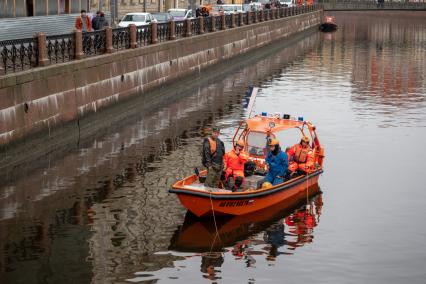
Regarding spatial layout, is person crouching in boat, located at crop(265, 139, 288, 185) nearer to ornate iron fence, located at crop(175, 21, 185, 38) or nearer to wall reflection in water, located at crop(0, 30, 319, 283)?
wall reflection in water, located at crop(0, 30, 319, 283)

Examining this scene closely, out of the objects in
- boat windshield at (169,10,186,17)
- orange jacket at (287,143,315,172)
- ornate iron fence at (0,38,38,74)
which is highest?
boat windshield at (169,10,186,17)

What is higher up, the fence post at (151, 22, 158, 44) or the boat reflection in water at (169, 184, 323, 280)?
the fence post at (151, 22, 158, 44)

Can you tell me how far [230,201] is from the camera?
19.6 metres

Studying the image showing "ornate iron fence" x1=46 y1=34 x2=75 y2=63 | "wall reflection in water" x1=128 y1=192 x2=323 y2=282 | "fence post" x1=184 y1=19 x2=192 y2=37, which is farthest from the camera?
"fence post" x1=184 y1=19 x2=192 y2=37

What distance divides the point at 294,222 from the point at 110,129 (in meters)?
12.0

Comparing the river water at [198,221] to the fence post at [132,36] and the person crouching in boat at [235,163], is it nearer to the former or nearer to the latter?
the person crouching in boat at [235,163]

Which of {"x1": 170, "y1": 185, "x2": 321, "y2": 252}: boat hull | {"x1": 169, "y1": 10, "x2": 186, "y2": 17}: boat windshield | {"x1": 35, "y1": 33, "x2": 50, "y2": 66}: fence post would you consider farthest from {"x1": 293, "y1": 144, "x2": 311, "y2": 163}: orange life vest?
{"x1": 169, "y1": 10, "x2": 186, "y2": 17}: boat windshield

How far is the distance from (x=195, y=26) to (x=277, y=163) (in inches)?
1044

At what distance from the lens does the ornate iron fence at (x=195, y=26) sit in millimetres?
45938

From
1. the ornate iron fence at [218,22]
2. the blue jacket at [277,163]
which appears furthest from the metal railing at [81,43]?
the blue jacket at [277,163]

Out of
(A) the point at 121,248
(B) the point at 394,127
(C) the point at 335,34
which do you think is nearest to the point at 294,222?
(A) the point at 121,248

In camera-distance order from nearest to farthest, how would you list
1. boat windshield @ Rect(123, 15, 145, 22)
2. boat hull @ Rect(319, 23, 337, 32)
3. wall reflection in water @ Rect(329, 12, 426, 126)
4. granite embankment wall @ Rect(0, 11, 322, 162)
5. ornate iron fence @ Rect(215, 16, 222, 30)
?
granite embankment wall @ Rect(0, 11, 322, 162), wall reflection in water @ Rect(329, 12, 426, 126), boat windshield @ Rect(123, 15, 145, 22), ornate iron fence @ Rect(215, 16, 222, 30), boat hull @ Rect(319, 23, 337, 32)

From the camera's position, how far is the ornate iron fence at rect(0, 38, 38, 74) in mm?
24761

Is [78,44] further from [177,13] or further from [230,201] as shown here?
[177,13]
